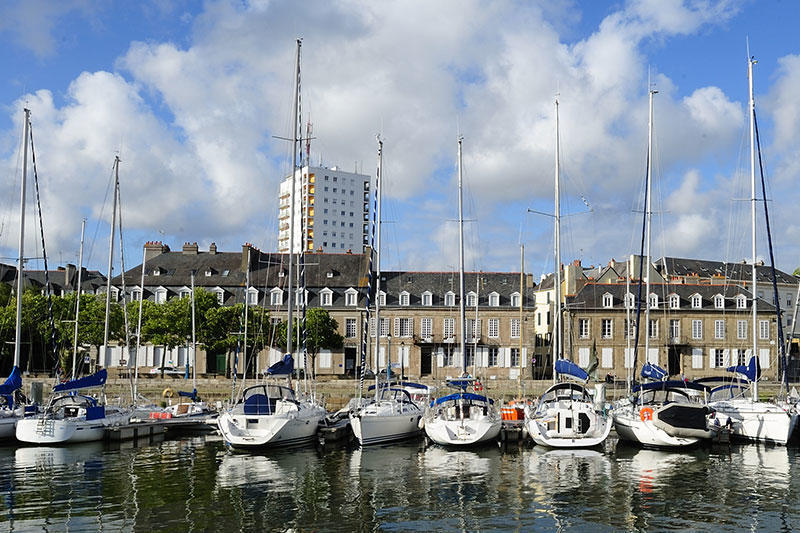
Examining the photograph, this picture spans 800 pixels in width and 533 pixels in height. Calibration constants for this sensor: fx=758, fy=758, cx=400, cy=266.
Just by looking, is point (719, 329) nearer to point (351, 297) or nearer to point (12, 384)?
point (351, 297)

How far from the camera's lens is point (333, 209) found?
490 feet

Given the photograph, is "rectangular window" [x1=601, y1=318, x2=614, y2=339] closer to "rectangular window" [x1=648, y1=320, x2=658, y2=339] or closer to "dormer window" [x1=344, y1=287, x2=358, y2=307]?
"rectangular window" [x1=648, y1=320, x2=658, y2=339]

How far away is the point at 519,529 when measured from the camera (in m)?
18.2

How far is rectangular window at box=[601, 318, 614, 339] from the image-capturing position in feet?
219

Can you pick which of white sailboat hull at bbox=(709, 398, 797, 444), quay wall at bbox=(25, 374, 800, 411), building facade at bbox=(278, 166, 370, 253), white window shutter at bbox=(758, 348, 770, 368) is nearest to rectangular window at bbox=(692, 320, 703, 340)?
white window shutter at bbox=(758, 348, 770, 368)

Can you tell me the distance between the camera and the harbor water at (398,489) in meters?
18.7

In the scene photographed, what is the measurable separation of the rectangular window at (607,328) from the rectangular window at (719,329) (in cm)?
921

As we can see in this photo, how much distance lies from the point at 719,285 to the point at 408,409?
45162 mm

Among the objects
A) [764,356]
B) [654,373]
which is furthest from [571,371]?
[764,356]

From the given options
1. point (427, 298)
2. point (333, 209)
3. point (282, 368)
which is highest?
point (333, 209)

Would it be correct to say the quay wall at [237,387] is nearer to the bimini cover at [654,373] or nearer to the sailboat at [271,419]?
the bimini cover at [654,373]

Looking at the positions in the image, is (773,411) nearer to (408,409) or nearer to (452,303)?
(408,409)

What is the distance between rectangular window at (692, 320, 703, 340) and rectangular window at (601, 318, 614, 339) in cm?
727

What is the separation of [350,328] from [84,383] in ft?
119
